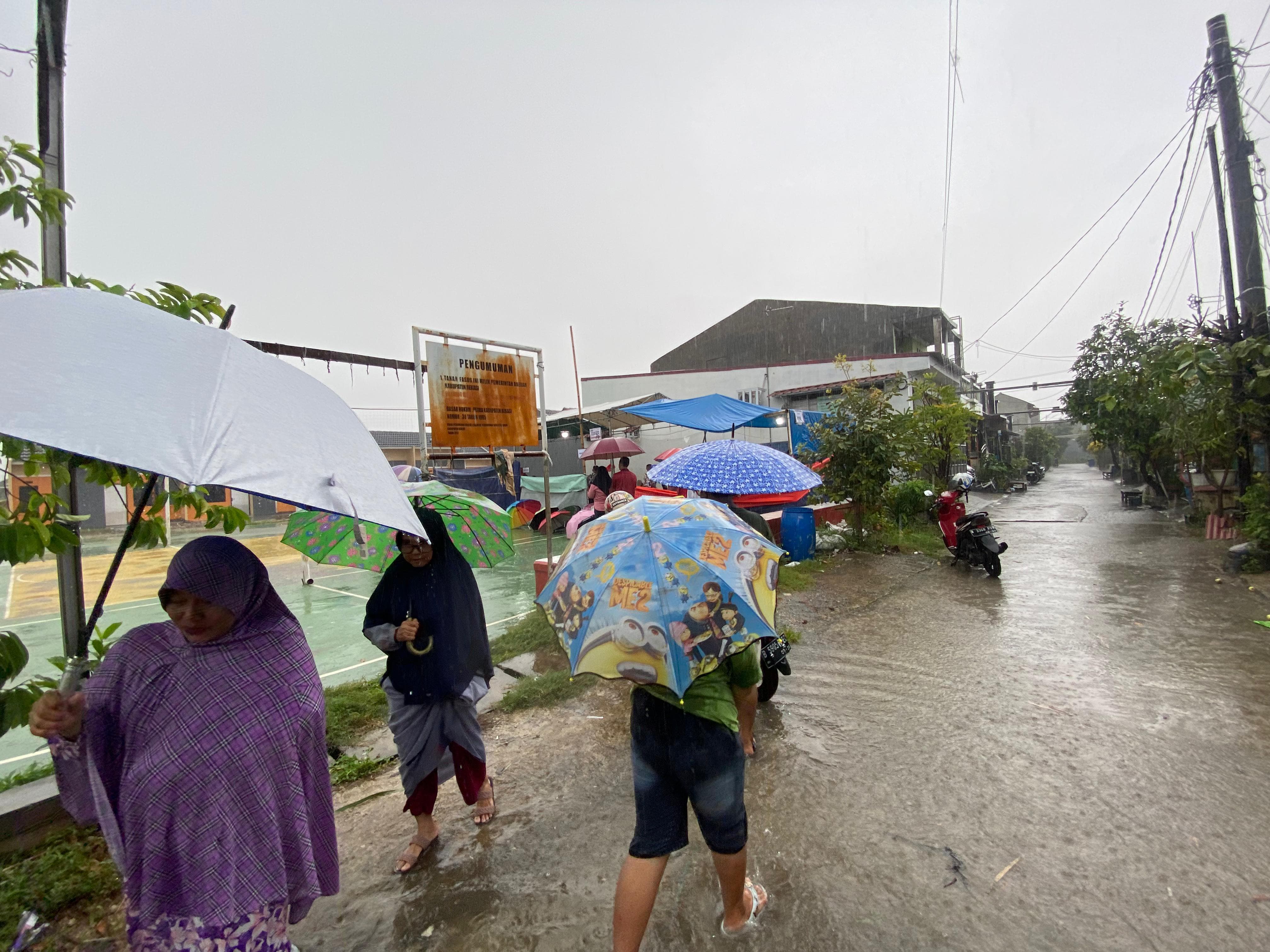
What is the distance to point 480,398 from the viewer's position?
4.45 m

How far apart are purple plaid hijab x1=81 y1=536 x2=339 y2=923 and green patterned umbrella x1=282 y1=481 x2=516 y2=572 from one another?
0.87 m

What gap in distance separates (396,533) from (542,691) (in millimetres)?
1886

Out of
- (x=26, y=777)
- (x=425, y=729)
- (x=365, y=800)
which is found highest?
(x=425, y=729)

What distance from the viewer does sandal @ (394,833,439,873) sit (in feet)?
8.14

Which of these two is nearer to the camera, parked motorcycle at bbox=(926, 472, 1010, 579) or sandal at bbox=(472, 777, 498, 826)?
sandal at bbox=(472, 777, 498, 826)

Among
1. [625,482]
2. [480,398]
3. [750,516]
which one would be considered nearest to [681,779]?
[750,516]

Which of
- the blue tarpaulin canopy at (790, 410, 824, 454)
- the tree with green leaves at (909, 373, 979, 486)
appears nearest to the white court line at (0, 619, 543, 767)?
the blue tarpaulin canopy at (790, 410, 824, 454)

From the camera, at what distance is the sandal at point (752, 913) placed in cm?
207

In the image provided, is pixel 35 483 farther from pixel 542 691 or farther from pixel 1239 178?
pixel 1239 178

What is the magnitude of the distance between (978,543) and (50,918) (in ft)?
28.5

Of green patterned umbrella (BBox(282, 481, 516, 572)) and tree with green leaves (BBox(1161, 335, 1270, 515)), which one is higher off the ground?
tree with green leaves (BBox(1161, 335, 1270, 515))

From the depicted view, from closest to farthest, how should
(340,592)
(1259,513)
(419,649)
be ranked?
(419,649), (1259,513), (340,592)

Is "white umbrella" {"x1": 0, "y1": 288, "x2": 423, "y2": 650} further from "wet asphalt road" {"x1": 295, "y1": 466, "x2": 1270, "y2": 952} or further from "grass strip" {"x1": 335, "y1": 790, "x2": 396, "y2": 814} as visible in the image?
"grass strip" {"x1": 335, "y1": 790, "x2": 396, "y2": 814}

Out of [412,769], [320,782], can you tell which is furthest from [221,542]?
[412,769]
